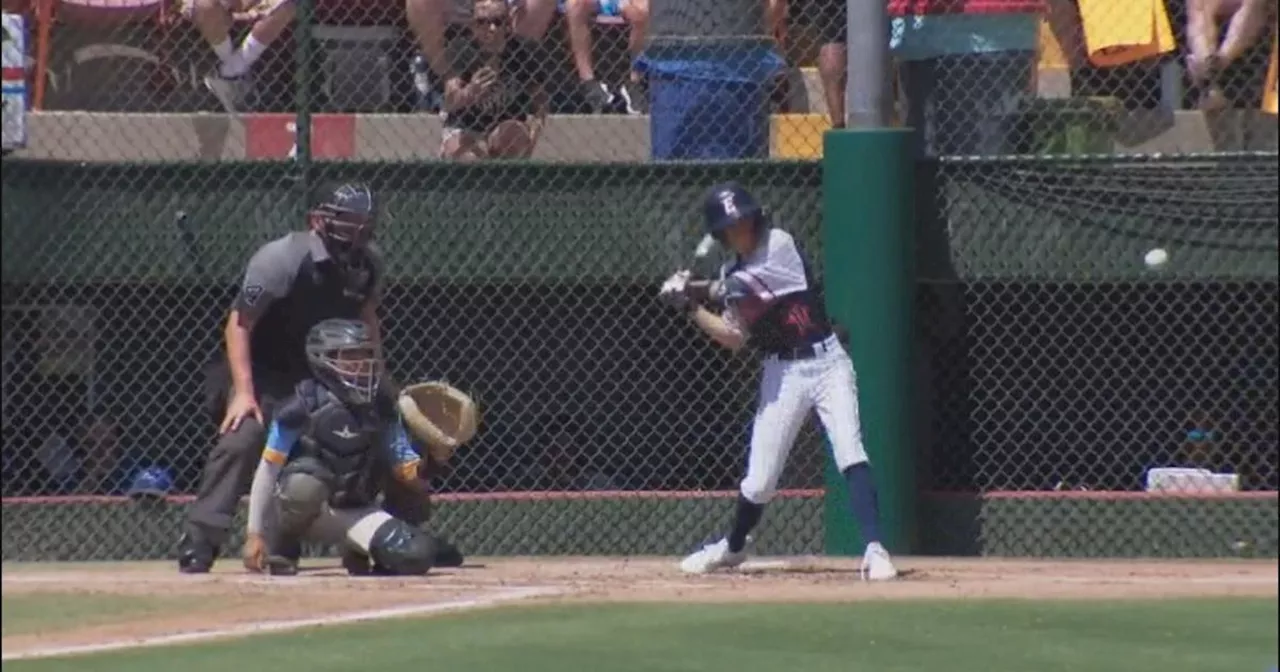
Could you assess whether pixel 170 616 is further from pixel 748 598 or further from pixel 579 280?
pixel 579 280

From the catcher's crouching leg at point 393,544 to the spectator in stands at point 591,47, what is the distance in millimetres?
2589

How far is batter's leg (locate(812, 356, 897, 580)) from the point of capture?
10.3 meters

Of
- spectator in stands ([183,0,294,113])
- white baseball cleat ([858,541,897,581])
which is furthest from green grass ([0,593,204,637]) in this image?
spectator in stands ([183,0,294,113])

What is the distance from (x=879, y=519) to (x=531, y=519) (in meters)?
1.79

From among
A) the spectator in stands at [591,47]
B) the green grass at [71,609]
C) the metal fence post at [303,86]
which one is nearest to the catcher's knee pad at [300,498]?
the green grass at [71,609]

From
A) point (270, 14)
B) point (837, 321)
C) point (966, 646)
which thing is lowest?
point (966, 646)

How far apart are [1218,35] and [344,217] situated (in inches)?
148

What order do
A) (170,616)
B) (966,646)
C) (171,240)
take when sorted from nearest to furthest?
(966,646) < (170,616) < (171,240)

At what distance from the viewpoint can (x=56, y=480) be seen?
11688 millimetres

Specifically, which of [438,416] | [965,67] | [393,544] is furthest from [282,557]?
[965,67]

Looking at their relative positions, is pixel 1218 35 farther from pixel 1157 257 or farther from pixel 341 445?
pixel 341 445

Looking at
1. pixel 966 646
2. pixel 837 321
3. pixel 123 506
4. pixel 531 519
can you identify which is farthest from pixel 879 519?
pixel 123 506

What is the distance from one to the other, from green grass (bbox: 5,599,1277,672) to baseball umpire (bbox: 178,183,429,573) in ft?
6.14

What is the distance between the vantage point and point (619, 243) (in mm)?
11617
